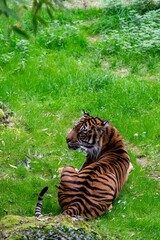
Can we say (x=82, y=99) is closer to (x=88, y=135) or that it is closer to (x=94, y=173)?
(x=88, y=135)

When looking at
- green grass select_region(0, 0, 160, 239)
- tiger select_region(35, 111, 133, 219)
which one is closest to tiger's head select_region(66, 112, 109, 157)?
tiger select_region(35, 111, 133, 219)

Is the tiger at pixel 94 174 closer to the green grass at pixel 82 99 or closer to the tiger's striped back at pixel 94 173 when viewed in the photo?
the tiger's striped back at pixel 94 173

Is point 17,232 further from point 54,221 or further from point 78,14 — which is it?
point 78,14

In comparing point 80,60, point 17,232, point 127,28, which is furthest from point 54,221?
point 127,28

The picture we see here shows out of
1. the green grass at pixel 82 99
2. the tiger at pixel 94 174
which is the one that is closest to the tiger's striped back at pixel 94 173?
the tiger at pixel 94 174

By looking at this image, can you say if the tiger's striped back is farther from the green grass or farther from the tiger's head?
the green grass

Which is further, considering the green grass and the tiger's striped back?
the green grass

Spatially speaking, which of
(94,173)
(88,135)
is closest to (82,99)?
(88,135)

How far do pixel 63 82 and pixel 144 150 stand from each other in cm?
237

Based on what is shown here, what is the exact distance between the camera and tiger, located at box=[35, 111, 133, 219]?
6.45 m

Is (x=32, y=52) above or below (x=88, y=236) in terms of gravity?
below

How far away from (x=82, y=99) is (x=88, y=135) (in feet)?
8.48

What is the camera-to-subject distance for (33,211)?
22.0ft

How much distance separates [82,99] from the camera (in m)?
9.72
